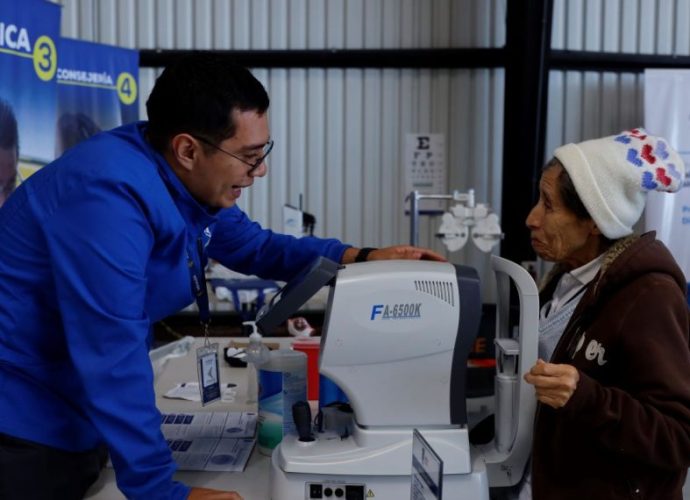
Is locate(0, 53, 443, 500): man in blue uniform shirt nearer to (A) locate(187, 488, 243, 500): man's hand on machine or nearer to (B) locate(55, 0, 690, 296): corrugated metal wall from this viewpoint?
(A) locate(187, 488, 243, 500): man's hand on machine

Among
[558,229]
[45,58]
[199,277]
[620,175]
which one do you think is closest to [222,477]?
[199,277]

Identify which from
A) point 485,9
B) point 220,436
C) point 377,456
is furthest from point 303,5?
point 377,456

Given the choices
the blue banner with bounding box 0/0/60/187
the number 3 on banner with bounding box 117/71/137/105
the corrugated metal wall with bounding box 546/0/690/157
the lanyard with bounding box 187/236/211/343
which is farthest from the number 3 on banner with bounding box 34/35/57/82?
the corrugated metal wall with bounding box 546/0/690/157

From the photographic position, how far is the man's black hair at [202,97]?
1249 mm

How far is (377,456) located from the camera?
127 cm

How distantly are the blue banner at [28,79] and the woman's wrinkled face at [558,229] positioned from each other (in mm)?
2019

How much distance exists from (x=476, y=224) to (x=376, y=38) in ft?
6.94

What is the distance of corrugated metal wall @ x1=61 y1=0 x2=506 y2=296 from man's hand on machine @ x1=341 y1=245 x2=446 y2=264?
3.08 meters

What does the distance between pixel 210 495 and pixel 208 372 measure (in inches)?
14.9

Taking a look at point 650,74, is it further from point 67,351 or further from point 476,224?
point 67,351

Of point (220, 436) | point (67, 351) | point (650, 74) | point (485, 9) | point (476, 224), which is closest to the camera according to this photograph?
point (67, 351)

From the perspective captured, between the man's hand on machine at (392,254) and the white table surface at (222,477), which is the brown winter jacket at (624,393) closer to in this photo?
the man's hand on machine at (392,254)

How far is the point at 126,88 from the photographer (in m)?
4.17

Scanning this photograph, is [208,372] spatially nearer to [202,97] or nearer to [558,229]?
[202,97]
